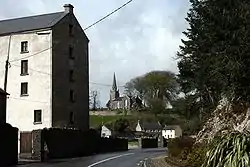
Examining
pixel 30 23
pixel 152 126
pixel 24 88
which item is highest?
pixel 30 23

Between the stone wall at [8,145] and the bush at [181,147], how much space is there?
11057mm

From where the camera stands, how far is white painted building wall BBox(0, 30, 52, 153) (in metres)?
55.0

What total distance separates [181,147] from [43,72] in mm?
29609

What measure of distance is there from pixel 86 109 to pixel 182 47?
23946 mm

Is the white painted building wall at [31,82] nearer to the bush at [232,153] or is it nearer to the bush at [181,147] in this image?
the bush at [181,147]

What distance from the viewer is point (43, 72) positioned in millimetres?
55719

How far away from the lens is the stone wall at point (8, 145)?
33156mm

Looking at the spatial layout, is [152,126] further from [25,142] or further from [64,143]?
[64,143]

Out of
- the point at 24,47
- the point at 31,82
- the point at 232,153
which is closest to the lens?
the point at 232,153

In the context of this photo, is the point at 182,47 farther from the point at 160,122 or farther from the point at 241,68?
the point at 160,122

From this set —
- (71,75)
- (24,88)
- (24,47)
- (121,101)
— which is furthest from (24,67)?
(121,101)

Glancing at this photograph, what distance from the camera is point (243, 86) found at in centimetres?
1605

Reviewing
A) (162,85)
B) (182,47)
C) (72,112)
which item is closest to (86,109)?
(72,112)

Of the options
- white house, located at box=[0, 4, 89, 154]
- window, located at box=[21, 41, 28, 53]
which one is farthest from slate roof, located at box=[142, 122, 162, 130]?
window, located at box=[21, 41, 28, 53]
